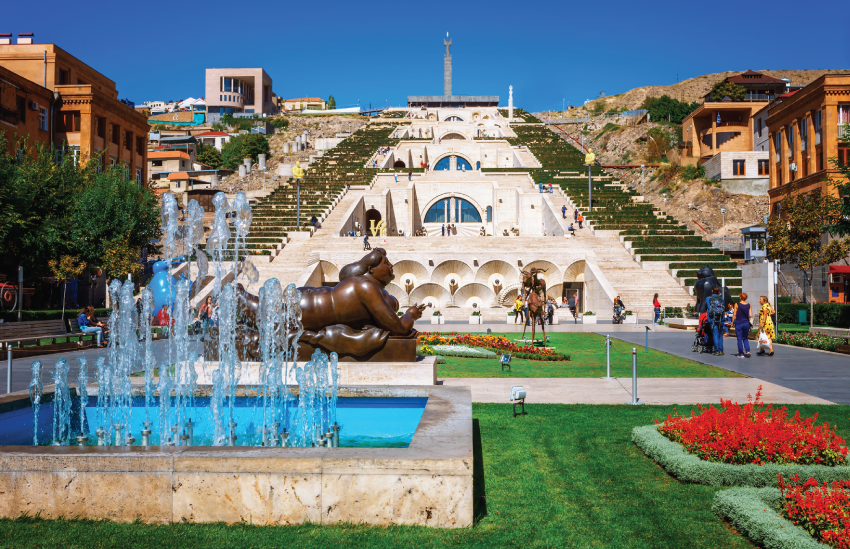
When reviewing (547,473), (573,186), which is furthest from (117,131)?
(547,473)

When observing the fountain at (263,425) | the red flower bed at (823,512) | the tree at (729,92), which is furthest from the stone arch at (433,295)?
the tree at (729,92)

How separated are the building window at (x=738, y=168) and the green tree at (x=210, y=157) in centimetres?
5757

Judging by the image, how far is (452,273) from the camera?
3030cm

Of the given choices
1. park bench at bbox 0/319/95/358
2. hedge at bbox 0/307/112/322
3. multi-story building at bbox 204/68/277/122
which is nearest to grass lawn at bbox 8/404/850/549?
park bench at bbox 0/319/95/358

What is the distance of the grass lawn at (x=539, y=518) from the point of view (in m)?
3.79

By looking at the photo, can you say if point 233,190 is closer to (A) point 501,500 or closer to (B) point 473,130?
(B) point 473,130

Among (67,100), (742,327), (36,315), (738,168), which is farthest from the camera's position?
(738,168)

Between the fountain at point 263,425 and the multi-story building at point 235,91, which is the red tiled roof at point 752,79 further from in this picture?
the multi-story building at point 235,91

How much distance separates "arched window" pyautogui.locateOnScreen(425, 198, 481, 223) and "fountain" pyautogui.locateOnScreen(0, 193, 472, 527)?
3756 centimetres

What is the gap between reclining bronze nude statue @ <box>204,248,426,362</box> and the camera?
8266mm

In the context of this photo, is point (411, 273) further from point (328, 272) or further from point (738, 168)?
point (738, 168)

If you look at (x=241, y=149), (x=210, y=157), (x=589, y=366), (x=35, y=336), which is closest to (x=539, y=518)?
(x=589, y=366)

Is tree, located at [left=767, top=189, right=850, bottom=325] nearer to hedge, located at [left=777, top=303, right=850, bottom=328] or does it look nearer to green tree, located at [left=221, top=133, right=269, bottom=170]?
hedge, located at [left=777, top=303, right=850, bottom=328]

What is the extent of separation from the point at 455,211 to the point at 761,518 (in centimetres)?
4422
